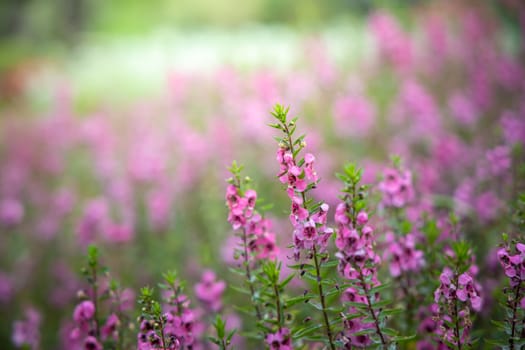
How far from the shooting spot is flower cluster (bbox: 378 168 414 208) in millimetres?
1428

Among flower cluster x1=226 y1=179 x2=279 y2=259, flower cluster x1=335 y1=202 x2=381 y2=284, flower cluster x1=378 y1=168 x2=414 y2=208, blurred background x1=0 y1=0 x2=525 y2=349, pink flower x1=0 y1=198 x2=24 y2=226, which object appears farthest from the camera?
pink flower x1=0 y1=198 x2=24 y2=226

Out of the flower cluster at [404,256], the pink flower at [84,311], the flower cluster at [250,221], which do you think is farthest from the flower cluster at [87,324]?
the flower cluster at [404,256]

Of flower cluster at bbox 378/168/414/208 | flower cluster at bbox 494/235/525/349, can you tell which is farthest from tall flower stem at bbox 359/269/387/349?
flower cluster at bbox 378/168/414/208

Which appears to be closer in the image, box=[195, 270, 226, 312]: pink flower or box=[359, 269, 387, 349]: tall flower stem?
box=[359, 269, 387, 349]: tall flower stem

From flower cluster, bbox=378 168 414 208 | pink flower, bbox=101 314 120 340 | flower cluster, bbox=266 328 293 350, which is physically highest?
flower cluster, bbox=378 168 414 208

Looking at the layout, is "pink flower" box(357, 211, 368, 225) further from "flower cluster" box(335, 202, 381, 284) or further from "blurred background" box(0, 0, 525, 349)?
"blurred background" box(0, 0, 525, 349)

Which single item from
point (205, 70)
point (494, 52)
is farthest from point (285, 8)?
point (494, 52)

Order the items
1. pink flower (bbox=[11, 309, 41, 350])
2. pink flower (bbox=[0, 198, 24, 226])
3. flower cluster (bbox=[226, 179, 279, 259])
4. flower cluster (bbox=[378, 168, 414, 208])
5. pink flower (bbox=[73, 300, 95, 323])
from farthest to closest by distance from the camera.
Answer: pink flower (bbox=[0, 198, 24, 226])
pink flower (bbox=[11, 309, 41, 350])
flower cluster (bbox=[378, 168, 414, 208])
pink flower (bbox=[73, 300, 95, 323])
flower cluster (bbox=[226, 179, 279, 259])

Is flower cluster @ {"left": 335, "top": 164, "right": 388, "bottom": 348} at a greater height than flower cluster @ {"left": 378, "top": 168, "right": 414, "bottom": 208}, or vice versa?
flower cluster @ {"left": 378, "top": 168, "right": 414, "bottom": 208}

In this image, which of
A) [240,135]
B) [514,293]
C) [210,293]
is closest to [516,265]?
[514,293]

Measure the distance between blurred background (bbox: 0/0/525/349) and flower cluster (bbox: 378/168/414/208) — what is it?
0.47 feet

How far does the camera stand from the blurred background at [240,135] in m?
2.40

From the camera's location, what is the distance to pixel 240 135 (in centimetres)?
354

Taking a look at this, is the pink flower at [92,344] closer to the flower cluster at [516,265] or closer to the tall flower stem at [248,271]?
the tall flower stem at [248,271]
